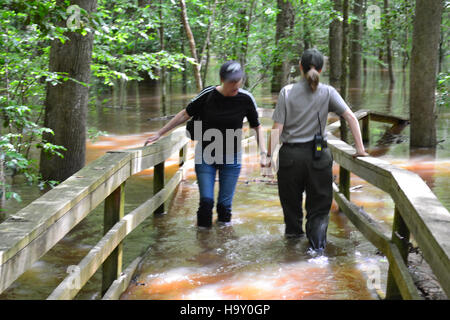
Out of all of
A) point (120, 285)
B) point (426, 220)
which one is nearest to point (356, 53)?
point (120, 285)

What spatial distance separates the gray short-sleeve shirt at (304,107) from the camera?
17.4ft

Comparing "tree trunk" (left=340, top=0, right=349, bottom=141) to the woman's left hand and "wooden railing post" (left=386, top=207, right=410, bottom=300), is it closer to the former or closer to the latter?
the woman's left hand

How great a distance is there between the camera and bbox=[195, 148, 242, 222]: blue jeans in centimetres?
618

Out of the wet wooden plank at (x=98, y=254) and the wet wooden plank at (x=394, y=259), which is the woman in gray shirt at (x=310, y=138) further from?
the wet wooden plank at (x=98, y=254)

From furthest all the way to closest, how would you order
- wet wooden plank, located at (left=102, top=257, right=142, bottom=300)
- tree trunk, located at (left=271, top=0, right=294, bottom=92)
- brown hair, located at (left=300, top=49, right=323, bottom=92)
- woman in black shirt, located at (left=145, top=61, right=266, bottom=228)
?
1. tree trunk, located at (left=271, top=0, right=294, bottom=92)
2. woman in black shirt, located at (left=145, top=61, right=266, bottom=228)
3. brown hair, located at (left=300, top=49, right=323, bottom=92)
4. wet wooden plank, located at (left=102, top=257, right=142, bottom=300)

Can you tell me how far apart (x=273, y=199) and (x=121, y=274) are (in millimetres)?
3719

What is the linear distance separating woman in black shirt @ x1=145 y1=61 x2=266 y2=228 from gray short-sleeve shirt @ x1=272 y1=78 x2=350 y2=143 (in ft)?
2.10

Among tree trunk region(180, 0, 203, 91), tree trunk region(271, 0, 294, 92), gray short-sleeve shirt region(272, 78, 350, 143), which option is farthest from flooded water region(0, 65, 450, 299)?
tree trunk region(271, 0, 294, 92)

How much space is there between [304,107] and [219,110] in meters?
1.01

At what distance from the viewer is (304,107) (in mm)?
5305
